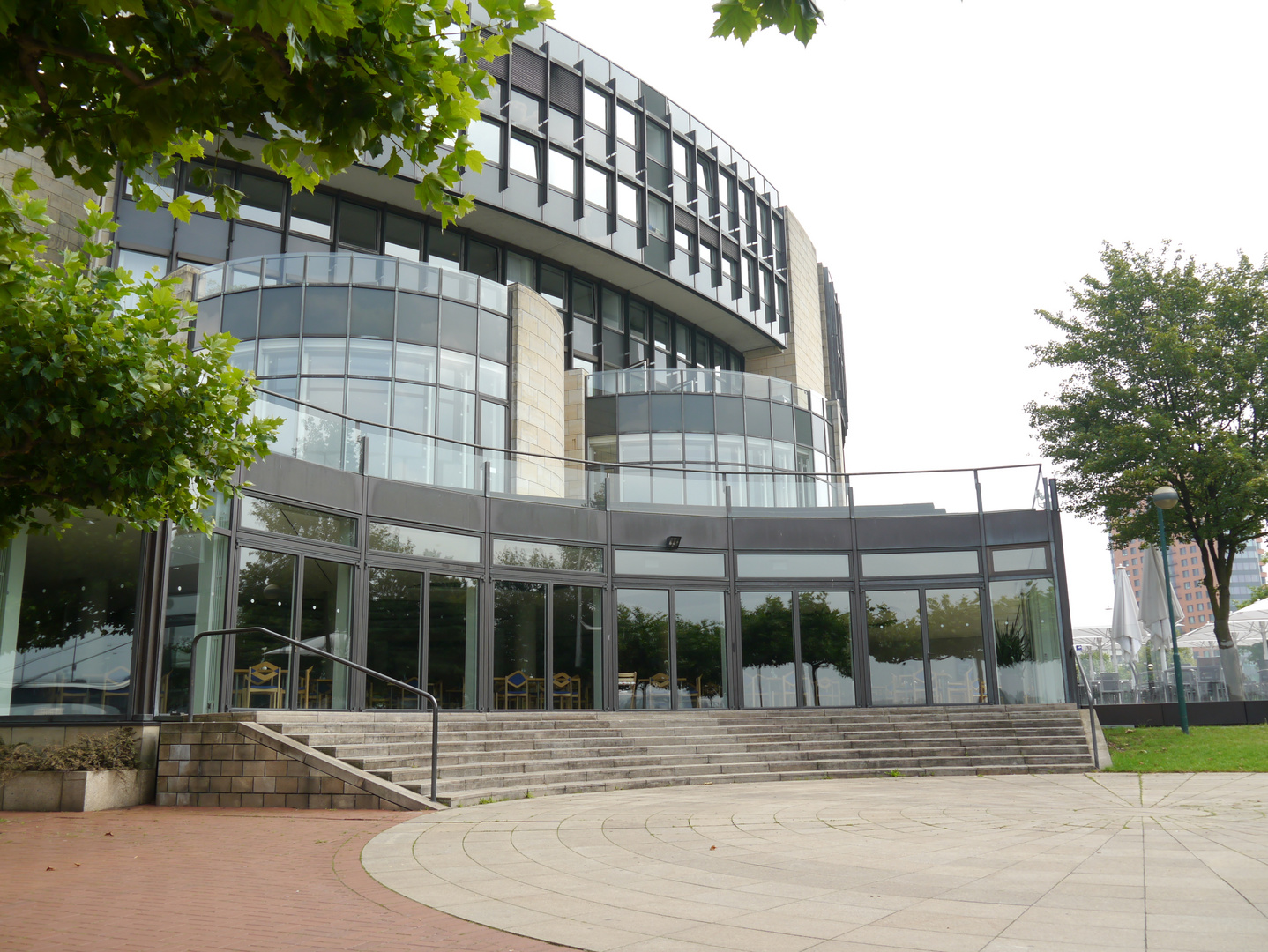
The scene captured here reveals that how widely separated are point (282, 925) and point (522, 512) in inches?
488

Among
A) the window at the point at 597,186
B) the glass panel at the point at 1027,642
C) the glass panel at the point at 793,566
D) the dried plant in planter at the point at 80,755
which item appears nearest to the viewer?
the dried plant in planter at the point at 80,755

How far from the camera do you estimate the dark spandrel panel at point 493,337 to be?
72.7 feet

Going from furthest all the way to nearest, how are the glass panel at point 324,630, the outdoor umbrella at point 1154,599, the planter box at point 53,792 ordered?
the outdoor umbrella at point 1154,599
the glass panel at point 324,630
the planter box at point 53,792

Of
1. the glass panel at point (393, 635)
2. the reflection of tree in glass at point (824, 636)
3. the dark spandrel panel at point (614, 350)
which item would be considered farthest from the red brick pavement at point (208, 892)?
the dark spandrel panel at point (614, 350)

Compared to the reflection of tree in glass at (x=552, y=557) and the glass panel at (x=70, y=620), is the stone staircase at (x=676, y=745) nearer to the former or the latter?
the glass panel at (x=70, y=620)

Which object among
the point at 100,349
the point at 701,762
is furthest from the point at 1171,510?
the point at 100,349

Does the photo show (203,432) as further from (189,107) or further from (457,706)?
(457,706)

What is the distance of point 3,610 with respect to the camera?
1135 cm

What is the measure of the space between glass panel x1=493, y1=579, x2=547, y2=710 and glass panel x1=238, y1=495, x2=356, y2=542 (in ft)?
9.70

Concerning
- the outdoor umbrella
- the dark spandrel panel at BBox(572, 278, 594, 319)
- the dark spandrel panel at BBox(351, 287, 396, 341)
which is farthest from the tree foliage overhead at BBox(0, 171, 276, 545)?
the dark spandrel panel at BBox(572, 278, 594, 319)

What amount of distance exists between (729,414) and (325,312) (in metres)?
10.7

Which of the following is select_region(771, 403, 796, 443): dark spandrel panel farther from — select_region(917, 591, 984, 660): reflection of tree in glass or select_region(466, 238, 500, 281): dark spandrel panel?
select_region(917, 591, 984, 660): reflection of tree in glass

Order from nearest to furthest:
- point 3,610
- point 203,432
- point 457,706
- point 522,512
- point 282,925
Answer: point 282,925, point 203,432, point 3,610, point 457,706, point 522,512

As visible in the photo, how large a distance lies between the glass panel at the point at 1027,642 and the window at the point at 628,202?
49.9 feet
